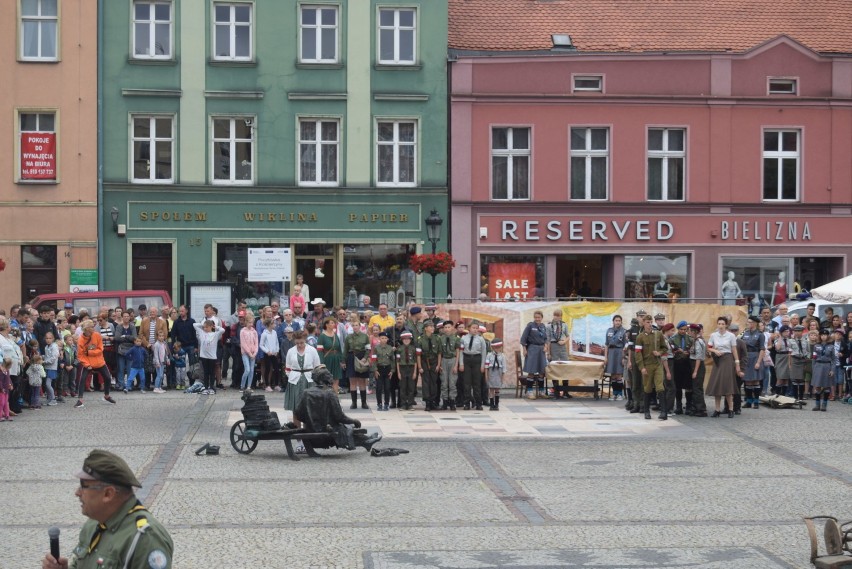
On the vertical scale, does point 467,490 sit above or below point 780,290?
below

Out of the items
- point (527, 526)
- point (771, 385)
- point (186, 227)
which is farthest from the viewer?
point (186, 227)

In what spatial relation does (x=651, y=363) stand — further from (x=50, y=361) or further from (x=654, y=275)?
(x=654, y=275)

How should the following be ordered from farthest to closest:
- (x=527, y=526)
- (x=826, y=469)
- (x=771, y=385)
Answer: (x=771, y=385), (x=826, y=469), (x=527, y=526)

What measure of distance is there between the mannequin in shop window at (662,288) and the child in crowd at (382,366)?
46.9 ft

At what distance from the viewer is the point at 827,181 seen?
37.0 metres

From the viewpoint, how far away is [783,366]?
25.2 m

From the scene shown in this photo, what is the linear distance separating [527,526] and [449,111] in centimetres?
2456

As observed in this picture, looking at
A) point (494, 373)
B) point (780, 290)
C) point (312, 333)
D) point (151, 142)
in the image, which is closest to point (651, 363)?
point (494, 373)

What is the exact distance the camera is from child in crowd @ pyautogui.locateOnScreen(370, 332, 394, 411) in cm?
2323

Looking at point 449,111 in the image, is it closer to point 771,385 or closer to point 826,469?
point 771,385

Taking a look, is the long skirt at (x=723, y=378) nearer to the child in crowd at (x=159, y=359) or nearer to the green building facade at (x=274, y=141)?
the child in crowd at (x=159, y=359)

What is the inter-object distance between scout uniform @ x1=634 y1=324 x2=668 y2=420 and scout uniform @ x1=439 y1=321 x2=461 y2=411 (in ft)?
10.6

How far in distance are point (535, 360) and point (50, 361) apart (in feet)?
29.9

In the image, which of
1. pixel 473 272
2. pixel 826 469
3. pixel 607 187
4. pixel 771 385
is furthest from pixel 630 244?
pixel 826 469
